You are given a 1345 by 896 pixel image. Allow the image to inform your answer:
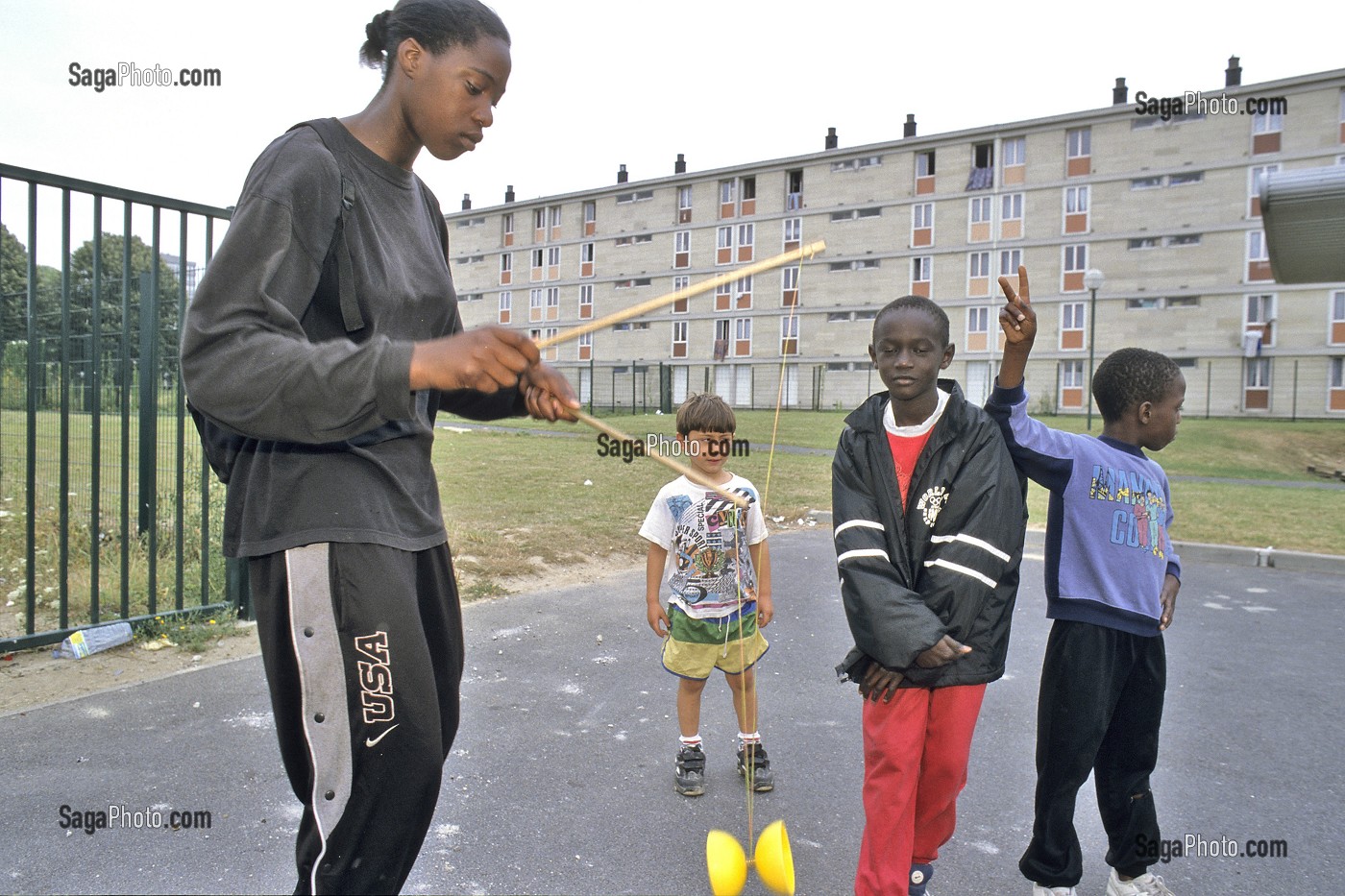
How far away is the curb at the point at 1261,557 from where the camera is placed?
8406mm

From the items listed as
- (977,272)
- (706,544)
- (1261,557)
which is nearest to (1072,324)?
(977,272)

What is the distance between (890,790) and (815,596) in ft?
14.7

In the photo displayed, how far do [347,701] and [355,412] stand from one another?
0.53m

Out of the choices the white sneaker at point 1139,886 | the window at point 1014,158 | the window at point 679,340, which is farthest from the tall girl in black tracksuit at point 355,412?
the window at point 679,340

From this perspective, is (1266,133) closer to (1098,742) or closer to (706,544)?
(706,544)

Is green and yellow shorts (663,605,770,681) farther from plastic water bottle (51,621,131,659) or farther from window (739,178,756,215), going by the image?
window (739,178,756,215)

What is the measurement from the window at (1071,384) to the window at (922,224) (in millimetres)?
7193

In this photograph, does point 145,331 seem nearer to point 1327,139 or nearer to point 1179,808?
point 1179,808

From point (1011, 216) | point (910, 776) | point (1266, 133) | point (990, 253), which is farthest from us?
point (990, 253)

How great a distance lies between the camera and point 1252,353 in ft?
105

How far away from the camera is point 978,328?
35750 mm

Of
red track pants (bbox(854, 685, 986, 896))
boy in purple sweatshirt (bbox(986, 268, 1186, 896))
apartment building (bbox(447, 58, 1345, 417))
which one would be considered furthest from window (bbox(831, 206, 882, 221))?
red track pants (bbox(854, 685, 986, 896))

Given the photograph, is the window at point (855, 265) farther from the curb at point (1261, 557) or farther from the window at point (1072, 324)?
the curb at point (1261, 557)

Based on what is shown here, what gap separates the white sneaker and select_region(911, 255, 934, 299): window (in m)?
35.1
